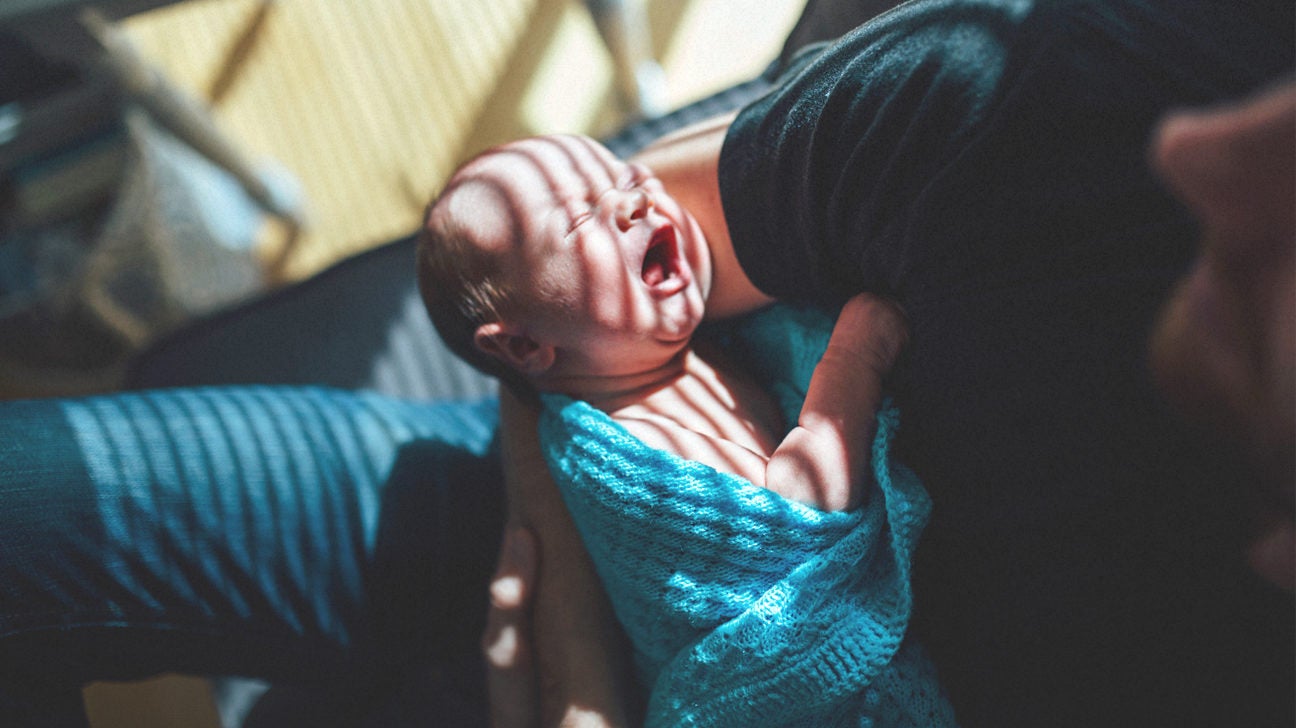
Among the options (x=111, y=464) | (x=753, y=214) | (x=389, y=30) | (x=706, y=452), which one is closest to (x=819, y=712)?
(x=706, y=452)

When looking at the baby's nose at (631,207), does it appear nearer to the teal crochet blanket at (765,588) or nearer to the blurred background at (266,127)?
the teal crochet blanket at (765,588)

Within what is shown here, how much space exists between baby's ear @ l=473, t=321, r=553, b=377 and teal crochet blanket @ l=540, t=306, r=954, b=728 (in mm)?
145

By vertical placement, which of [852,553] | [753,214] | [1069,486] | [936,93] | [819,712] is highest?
[936,93]

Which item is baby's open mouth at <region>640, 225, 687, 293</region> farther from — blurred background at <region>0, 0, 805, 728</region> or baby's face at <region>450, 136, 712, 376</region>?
blurred background at <region>0, 0, 805, 728</region>

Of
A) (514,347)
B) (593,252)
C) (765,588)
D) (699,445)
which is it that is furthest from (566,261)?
(765,588)

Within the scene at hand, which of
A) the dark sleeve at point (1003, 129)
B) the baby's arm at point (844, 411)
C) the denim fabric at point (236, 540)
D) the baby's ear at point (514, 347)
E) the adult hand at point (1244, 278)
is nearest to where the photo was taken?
the adult hand at point (1244, 278)

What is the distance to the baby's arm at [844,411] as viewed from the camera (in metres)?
0.62

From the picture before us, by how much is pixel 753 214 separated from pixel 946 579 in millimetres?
361

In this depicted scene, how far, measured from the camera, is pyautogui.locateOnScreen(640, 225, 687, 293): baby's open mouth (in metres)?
0.79

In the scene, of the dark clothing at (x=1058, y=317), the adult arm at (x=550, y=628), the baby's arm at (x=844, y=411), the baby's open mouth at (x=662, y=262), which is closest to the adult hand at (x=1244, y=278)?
the dark clothing at (x=1058, y=317)

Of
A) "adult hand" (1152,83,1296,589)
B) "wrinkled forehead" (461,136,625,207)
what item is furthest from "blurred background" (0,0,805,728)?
"adult hand" (1152,83,1296,589)

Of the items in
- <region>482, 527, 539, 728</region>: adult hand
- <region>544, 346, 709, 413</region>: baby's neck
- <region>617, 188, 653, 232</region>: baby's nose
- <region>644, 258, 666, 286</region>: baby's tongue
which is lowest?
<region>482, 527, 539, 728</region>: adult hand

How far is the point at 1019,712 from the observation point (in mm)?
545

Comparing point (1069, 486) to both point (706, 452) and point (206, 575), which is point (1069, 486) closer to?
point (706, 452)
